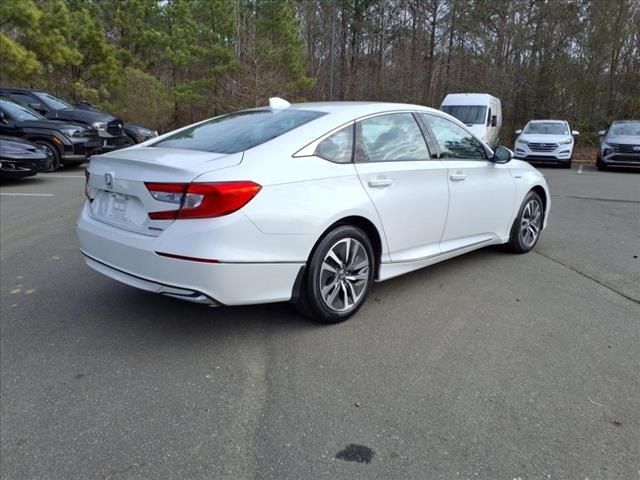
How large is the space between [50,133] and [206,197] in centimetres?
1042

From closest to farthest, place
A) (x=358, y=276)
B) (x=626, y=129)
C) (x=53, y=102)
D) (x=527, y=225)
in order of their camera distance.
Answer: (x=358, y=276)
(x=527, y=225)
(x=53, y=102)
(x=626, y=129)

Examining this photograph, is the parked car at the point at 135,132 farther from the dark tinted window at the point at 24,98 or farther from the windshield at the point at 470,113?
the windshield at the point at 470,113

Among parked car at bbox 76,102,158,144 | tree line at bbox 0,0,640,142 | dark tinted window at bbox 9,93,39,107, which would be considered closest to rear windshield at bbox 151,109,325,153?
dark tinted window at bbox 9,93,39,107

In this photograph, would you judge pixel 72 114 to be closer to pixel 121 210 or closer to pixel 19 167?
pixel 19 167

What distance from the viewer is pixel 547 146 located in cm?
1628

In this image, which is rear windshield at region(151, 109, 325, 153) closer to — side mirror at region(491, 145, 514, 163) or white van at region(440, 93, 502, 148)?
side mirror at region(491, 145, 514, 163)

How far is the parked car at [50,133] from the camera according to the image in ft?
38.2

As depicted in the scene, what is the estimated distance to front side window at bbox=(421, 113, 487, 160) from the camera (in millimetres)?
4426

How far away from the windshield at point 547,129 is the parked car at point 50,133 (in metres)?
13.6

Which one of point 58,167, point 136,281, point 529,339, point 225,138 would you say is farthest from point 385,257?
point 58,167

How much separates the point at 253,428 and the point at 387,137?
2394mm

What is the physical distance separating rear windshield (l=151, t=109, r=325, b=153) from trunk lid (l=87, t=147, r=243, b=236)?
18cm

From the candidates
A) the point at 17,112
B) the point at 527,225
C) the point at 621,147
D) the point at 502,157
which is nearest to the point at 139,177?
the point at 502,157

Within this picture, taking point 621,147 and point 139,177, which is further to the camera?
point 621,147
